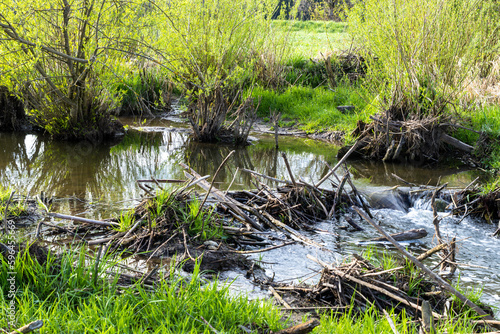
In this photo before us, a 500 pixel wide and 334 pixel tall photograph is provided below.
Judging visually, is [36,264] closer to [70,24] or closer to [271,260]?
[271,260]

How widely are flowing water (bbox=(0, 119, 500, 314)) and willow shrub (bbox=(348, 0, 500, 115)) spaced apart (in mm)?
1333

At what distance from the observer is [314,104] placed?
39.2 ft

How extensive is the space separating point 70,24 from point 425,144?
683cm

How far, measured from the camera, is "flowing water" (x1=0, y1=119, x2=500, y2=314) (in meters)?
4.12

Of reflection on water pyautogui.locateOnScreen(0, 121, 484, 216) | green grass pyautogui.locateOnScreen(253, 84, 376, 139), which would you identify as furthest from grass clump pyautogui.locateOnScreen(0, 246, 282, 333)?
green grass pyautogui.locateOnScreen(253, 84, 376, 139)

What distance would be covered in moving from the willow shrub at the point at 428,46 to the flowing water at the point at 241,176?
4.37ft

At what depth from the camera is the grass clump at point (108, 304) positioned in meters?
2.49

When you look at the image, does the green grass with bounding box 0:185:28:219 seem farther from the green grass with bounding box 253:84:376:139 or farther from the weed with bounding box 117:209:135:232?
the green grass with bounding box 253:84:376:139

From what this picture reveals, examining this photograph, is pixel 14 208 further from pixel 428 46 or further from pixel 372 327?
pixel 428 46

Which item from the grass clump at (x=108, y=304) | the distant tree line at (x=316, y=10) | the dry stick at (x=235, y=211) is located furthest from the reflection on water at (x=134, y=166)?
the distant tree line at (x=316, y=10)

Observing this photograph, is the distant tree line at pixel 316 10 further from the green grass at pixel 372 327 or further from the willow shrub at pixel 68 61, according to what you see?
the green grass at pixel 372 327

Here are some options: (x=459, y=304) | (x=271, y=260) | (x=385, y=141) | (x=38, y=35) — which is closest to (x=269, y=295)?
(x=271, y=260)

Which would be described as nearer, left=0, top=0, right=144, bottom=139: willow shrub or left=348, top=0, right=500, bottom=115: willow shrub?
left=0, top=0, right=144, bottom=139: willow shrub

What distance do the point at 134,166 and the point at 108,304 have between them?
5.12m
